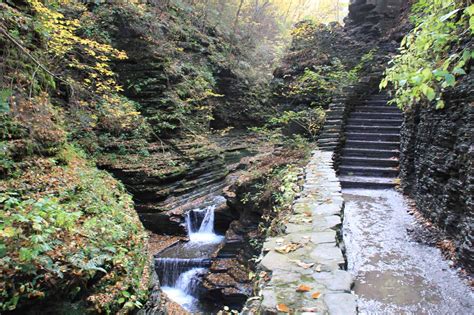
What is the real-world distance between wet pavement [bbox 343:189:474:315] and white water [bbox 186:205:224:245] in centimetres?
614

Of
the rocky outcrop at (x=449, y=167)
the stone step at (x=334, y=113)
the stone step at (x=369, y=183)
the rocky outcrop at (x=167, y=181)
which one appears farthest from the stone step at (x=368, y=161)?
the rocky outcrop at (x=167, y=181)

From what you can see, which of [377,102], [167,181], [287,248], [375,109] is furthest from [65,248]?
[377,102]

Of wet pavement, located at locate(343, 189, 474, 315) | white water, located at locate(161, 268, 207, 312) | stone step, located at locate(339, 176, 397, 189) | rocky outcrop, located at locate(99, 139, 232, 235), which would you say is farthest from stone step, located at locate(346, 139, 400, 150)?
white water, located at locate(161, 268, 207, 312)

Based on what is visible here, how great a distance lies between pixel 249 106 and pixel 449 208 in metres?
16.6

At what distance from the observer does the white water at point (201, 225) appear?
35.6ft

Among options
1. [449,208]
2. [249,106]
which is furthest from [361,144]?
[249,106]

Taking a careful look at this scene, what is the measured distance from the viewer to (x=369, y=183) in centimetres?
750

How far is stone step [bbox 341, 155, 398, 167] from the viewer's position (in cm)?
828

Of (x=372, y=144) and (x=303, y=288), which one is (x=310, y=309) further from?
(x=372, y=144)

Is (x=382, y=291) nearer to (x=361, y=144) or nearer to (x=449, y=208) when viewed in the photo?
(x=449, y=208)

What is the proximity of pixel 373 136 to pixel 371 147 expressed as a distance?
575 mm

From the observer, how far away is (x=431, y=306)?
3.21 metres

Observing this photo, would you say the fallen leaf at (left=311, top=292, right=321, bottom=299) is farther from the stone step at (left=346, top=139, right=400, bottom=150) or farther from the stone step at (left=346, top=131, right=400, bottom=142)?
the stone step at (left=346, top=131, right=400, bottom=142)

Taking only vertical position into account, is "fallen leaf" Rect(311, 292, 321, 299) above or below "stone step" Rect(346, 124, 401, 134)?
below
